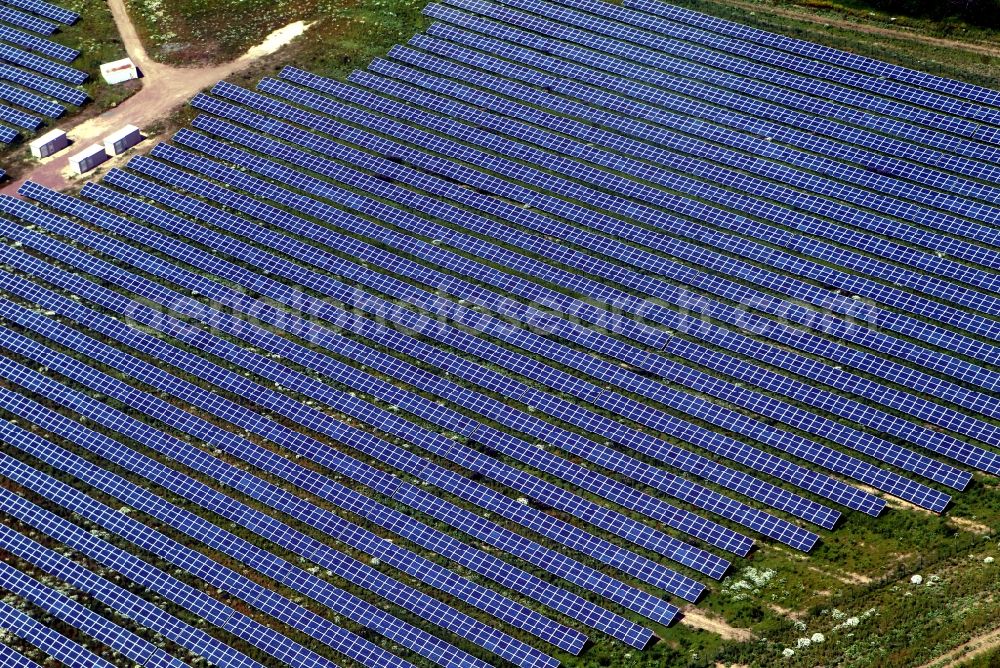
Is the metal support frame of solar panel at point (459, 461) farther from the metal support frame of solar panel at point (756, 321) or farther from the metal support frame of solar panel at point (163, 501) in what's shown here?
the metal support frame of solar panel at point (756, 321)

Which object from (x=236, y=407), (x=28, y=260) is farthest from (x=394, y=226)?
(x=28, y=260)

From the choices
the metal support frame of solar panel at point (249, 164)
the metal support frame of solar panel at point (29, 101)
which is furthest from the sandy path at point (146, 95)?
the metal support frame of solar panel at point (249, 164)

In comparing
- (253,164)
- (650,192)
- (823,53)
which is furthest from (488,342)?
(823,53)

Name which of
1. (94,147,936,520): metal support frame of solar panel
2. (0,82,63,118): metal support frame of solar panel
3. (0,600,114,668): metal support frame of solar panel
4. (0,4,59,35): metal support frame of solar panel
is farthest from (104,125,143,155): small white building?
(0,600,114,668): metal support frame of solar panel

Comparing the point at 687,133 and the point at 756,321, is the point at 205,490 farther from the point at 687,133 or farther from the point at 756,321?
the point at 687,133

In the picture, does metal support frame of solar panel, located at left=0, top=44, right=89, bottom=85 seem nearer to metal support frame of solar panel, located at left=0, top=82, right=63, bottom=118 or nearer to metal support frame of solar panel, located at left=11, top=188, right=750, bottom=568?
metal support frame of solar panel, located at left=0, top=82, right=63, bottom=118

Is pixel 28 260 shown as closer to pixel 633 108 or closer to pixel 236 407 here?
pixel 236 407

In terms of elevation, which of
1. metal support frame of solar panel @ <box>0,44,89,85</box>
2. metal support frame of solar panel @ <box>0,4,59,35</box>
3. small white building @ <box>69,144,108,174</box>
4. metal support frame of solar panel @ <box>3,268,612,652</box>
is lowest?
metal support frame of solar panel @ <box>3,268,612,652</box>
